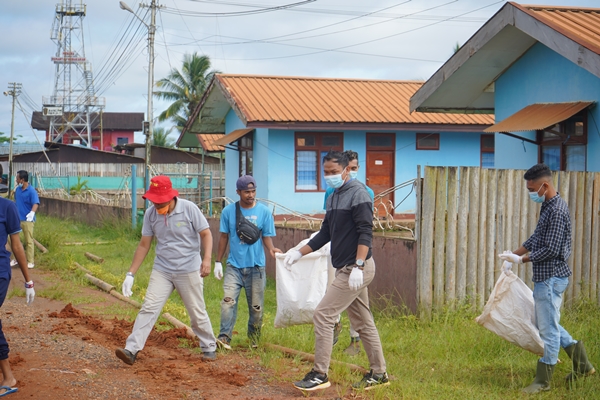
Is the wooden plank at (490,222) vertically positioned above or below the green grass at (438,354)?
above

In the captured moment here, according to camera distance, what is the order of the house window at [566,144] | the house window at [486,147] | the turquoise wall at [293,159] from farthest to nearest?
1. the house window at [486,147]
2. the turquoise wall at [293,159]
3. the house window at [566,144]

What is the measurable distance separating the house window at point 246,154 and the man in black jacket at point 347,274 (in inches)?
615

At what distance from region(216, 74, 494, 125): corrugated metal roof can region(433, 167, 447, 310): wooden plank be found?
35.3 feet

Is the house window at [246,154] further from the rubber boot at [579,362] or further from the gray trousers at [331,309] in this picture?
the rubber boot at [579,362]

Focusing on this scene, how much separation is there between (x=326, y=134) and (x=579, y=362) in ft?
48.9

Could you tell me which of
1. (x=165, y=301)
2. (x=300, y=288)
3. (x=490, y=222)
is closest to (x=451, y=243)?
(x=490, y=222)

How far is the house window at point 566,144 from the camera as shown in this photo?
1077cm

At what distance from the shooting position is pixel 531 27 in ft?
34.9

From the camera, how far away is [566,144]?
36.7 ft

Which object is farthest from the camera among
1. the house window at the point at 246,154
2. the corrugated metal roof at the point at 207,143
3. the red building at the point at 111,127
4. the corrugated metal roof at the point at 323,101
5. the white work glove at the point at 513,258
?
the red building at the point at 111,127

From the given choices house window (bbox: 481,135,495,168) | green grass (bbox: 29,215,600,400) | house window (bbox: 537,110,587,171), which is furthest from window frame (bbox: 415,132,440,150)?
green grass (bbox: 29,215,600,400)

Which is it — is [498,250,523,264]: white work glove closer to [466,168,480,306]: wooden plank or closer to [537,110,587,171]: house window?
[466,168,480,306]: wooden plank

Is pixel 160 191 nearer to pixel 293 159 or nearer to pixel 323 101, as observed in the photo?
pixel 293 159

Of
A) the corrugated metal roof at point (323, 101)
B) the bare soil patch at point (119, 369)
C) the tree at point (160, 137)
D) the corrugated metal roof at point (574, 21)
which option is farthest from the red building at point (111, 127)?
the bare soil patch at point (119, 369)
